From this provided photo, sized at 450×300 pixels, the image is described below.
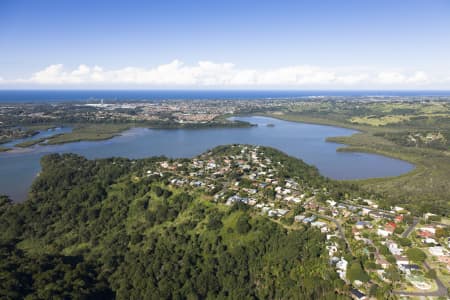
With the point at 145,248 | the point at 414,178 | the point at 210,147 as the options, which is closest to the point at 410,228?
the point at 145,248

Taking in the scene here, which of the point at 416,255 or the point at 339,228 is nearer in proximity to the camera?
the point at 416,255

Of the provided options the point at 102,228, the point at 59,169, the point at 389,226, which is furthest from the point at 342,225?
the point at 59,169

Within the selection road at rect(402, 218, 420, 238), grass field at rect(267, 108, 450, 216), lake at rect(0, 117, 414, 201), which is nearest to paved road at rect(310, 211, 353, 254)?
road at rect(402, 218, 420, 238)

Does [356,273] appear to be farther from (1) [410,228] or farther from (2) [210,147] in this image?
(2) [210,147]

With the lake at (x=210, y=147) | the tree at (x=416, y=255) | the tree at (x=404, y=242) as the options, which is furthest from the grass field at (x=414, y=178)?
the tree at (x=416, y=255)

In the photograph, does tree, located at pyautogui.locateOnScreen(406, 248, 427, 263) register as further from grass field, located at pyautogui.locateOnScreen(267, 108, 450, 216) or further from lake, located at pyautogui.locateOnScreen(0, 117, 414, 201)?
lake, located at pyautogui.locateOnScreen(0, 117, 414, 201)
